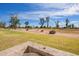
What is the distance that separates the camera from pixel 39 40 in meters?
2.45

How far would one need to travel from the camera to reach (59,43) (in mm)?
2416

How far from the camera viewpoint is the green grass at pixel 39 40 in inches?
94.5

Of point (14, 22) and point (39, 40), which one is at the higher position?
point (14, 22)

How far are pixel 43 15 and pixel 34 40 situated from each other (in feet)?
1.17

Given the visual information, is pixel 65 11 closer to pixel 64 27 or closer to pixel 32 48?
pixel 64 27

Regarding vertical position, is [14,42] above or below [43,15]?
below

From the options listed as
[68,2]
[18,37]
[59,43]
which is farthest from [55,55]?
[68,2]

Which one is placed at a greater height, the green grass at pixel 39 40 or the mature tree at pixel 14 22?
the mature tree at pixel 14 22

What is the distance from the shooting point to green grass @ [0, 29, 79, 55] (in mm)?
2400

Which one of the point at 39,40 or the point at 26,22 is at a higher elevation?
the point at 26,22

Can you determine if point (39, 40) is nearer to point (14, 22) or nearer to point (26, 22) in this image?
point (26, 22)

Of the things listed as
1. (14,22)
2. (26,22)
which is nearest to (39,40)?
(26,22)

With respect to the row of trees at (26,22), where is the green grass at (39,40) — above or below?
below

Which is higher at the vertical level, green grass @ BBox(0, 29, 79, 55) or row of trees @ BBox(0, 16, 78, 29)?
row of trees @ BBox(0, 16, 78, 29)
